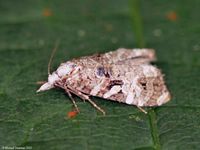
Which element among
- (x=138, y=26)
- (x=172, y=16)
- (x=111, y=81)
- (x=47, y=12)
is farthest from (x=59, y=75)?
(x=172, y=16)

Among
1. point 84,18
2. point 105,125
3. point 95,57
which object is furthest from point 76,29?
point 105,125

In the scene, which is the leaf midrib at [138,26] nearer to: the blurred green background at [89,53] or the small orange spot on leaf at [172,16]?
the blurred green background at [89,53]

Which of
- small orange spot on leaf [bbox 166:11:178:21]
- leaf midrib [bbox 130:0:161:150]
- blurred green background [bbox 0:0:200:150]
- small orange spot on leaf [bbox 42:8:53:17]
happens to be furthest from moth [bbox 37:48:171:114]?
small orange spot on leaf [bbox 42:8:53:17]

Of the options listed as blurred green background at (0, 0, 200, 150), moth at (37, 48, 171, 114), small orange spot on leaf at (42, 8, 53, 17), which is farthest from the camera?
small orange spot on leaf at (42, 8, 53, 17)

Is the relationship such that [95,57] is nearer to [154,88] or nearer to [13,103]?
[154,88]

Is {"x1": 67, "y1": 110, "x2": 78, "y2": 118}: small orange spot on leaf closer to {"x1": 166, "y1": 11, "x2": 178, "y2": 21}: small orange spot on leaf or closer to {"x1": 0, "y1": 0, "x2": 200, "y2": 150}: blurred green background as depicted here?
{"x1": 0, "y1": 0, "x2": 200, "y2": 150}: blurred green background

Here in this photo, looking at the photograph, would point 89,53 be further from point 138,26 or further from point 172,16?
point 172,16
